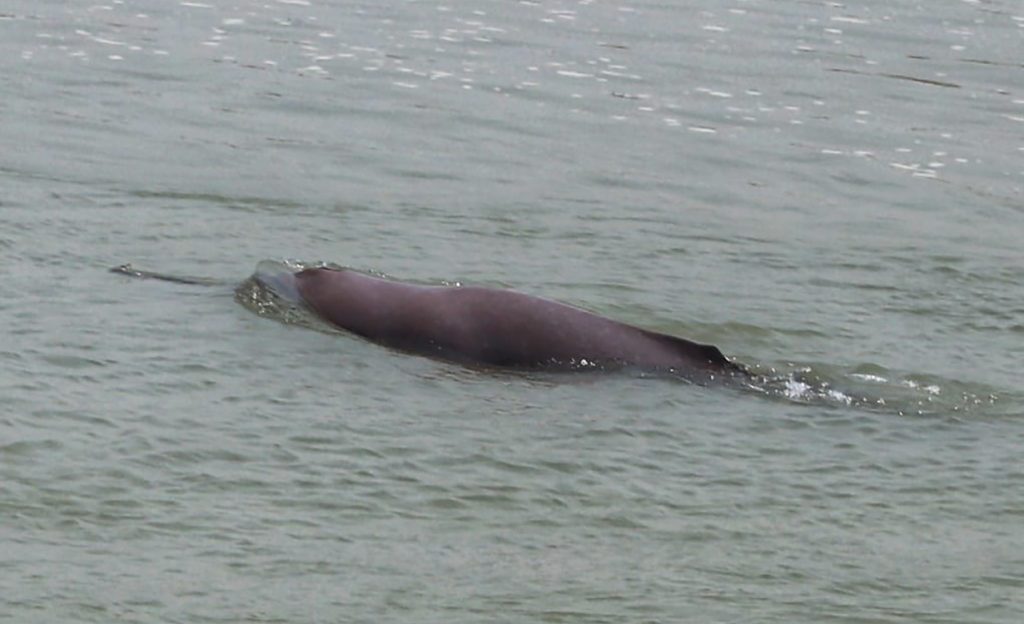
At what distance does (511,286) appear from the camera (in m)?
11.0

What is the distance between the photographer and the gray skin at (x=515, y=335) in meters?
9.33

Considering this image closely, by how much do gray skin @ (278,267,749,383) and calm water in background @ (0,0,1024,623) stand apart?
150 mm

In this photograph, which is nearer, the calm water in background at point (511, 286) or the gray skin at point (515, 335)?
the calm water in background at point (511, 286)

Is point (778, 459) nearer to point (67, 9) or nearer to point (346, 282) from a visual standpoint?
point (346, 282)

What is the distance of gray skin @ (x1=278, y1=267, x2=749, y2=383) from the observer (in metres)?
9.33

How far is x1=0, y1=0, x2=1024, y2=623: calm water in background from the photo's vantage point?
713cm

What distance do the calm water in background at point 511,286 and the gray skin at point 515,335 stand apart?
0.15 meters

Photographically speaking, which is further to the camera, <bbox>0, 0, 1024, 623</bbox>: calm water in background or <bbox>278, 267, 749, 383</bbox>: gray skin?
<bbox>278, 267, 749, 383</bbox>: gray skin

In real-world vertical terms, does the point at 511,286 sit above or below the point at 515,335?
below

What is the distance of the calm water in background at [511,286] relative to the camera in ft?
23.4

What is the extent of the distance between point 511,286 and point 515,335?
1.63 metres

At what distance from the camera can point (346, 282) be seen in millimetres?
10008

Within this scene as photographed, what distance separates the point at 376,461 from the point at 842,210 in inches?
245

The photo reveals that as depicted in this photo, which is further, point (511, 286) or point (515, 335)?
point (511, 286)
